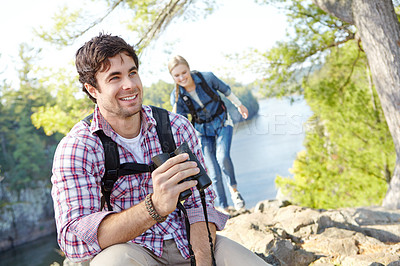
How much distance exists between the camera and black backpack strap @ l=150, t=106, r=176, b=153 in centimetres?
200

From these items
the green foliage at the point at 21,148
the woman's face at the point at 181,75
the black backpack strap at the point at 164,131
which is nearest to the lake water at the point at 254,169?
the green foliage at the point at 21,148

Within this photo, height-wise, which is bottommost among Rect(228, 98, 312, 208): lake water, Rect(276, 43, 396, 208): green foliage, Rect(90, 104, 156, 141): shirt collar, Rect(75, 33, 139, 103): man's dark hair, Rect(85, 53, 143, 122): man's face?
Rect(228, 98, 312, 208): lake water

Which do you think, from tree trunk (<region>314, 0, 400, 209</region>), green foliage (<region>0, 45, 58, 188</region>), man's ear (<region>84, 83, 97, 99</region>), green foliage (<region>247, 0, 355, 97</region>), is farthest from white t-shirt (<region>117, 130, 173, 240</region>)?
green foliage (<region>0, 45, 58, 188</region>)

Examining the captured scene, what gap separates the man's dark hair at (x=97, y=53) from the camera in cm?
185

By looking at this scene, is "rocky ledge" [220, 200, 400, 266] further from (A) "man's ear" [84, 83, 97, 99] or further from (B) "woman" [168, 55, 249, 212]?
(A) "man's ear" [84, 83, 97, 99]

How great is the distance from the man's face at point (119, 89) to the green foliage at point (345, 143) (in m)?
11.1

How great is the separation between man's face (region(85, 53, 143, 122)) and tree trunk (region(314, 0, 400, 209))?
4.53 m

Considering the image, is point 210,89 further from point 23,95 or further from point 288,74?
point 23,95

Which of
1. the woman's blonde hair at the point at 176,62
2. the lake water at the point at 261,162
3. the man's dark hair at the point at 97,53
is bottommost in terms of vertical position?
the lake water at the point at 261,162

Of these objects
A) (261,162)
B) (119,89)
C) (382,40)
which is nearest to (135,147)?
(119,89)

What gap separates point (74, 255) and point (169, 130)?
2.41ft

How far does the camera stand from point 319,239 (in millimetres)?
3695

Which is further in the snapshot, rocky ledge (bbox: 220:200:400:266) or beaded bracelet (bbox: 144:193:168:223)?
rocky ledge (bbox: 220:200:400:266)

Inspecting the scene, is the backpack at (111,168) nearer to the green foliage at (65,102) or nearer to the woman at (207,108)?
the woman at (207,108)
